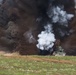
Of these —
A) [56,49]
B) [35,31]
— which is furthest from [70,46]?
[35,31]

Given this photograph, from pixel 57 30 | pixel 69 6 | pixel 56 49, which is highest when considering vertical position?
pixel 69 6

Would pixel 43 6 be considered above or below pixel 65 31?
above

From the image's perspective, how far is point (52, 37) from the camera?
8019 centimetres

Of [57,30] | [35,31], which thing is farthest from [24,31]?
[57,30]

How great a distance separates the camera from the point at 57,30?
80.9 metres

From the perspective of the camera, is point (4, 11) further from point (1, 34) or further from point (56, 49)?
point (56, 49)

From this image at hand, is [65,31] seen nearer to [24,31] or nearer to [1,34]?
[24,31]

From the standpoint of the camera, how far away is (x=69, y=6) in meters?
78.5

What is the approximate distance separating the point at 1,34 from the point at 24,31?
5.37 meters

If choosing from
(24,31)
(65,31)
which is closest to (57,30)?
(65,31)

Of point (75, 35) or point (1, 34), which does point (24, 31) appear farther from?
point (75, 35)

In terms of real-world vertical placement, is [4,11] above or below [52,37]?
above

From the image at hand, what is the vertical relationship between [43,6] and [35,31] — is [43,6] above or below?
above

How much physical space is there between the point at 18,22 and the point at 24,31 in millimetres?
3088
